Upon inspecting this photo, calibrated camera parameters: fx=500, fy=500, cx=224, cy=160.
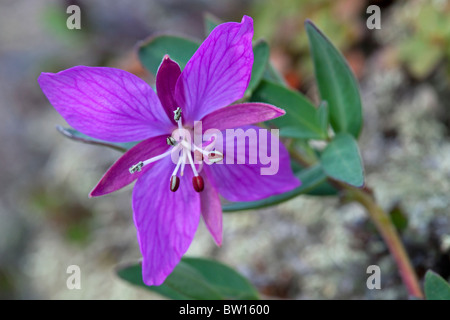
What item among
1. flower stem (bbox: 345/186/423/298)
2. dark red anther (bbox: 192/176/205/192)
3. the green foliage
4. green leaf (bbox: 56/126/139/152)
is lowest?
flower stem (bbox: 345/186/423/298)

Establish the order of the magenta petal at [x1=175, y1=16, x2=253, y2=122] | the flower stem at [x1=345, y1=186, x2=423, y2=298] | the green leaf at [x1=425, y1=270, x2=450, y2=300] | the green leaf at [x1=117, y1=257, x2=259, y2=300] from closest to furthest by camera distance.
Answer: the magenta petal at [x1=175, y1=16, x2=253, y2=122] → the green leaf at [x1=425, y1=270, x2=450, y2=300] → the green leaf at [x1=117, y1=257, x2=259, y2=300] → the flower stem at [x1=345, y1=186, x2=423, y2=298]

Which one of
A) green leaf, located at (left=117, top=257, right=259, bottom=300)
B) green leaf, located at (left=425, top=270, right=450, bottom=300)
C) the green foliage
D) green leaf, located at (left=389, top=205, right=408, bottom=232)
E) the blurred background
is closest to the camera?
green leaf, located at (left=425, top=270, right=450, bottom=300)

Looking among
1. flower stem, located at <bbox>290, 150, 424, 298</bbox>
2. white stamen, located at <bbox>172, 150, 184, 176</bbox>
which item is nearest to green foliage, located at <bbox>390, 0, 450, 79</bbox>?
flower stem, located at <bbox>290, 150, 424, 298</bbox>

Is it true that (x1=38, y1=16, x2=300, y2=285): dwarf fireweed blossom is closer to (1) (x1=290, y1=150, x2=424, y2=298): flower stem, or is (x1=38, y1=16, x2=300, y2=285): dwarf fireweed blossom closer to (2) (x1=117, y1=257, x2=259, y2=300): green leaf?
(2) (x1=117, y1=257, x2=259, y2=300): green leaf

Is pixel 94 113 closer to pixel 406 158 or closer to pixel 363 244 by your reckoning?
pixel 363 244

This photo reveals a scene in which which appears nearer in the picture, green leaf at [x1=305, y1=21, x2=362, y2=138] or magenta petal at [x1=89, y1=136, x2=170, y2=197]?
magenta petal at [x1=89, y1=136, x2=170, y2=197]

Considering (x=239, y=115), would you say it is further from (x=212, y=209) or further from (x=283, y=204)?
(x=283, y=204)

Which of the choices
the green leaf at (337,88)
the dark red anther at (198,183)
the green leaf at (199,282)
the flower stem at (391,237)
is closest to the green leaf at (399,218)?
the flower stem at (391,237)

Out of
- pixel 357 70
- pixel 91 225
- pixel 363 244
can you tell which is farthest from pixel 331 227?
pixel 91 225
